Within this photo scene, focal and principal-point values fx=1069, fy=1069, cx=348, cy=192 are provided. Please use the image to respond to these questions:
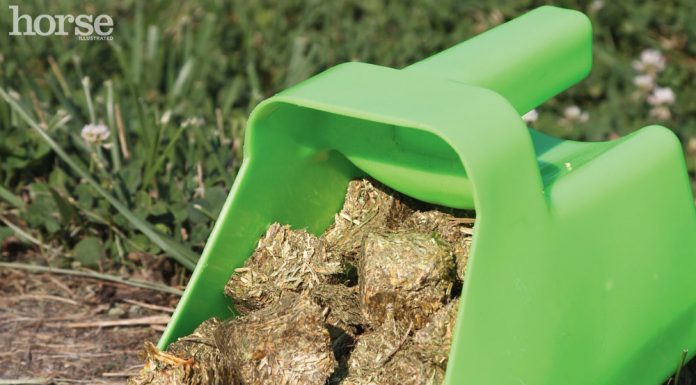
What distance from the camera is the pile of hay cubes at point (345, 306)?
65.7 inches

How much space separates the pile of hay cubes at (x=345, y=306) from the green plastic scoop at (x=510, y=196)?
0.06 meters

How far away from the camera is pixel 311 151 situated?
1.90 m

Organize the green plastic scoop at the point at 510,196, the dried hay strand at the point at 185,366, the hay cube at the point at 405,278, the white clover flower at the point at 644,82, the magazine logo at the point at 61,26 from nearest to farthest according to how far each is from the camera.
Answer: the green plastic scoop at the point at 510,196
the dried hay strand at the point at 185,366
the hay cube at the point at 405,278
the magazine logo at the point at 61,26
the white clover flower at the point at 644,82

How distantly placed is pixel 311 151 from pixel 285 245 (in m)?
0.17

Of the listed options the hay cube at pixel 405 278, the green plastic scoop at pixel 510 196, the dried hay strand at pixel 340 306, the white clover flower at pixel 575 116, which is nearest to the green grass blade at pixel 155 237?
the green plastic scoop at pixel 510 196

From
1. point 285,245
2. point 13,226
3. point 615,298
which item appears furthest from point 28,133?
point 615,298

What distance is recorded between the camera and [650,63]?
368 cm

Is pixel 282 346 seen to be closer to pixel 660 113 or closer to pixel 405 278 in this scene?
pixel 405 278

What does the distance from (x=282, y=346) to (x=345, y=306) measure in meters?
0.23

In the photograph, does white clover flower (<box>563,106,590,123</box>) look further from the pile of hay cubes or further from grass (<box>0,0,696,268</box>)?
the pile of hay cubes

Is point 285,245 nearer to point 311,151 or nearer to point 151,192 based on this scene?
point 311,151

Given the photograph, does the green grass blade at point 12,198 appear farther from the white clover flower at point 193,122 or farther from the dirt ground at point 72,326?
the white clover flower at point 193,122

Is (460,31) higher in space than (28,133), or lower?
lower

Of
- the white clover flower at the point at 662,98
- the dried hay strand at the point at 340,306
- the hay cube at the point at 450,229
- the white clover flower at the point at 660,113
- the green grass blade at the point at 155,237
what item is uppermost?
the hay cube at the point at 450,229
